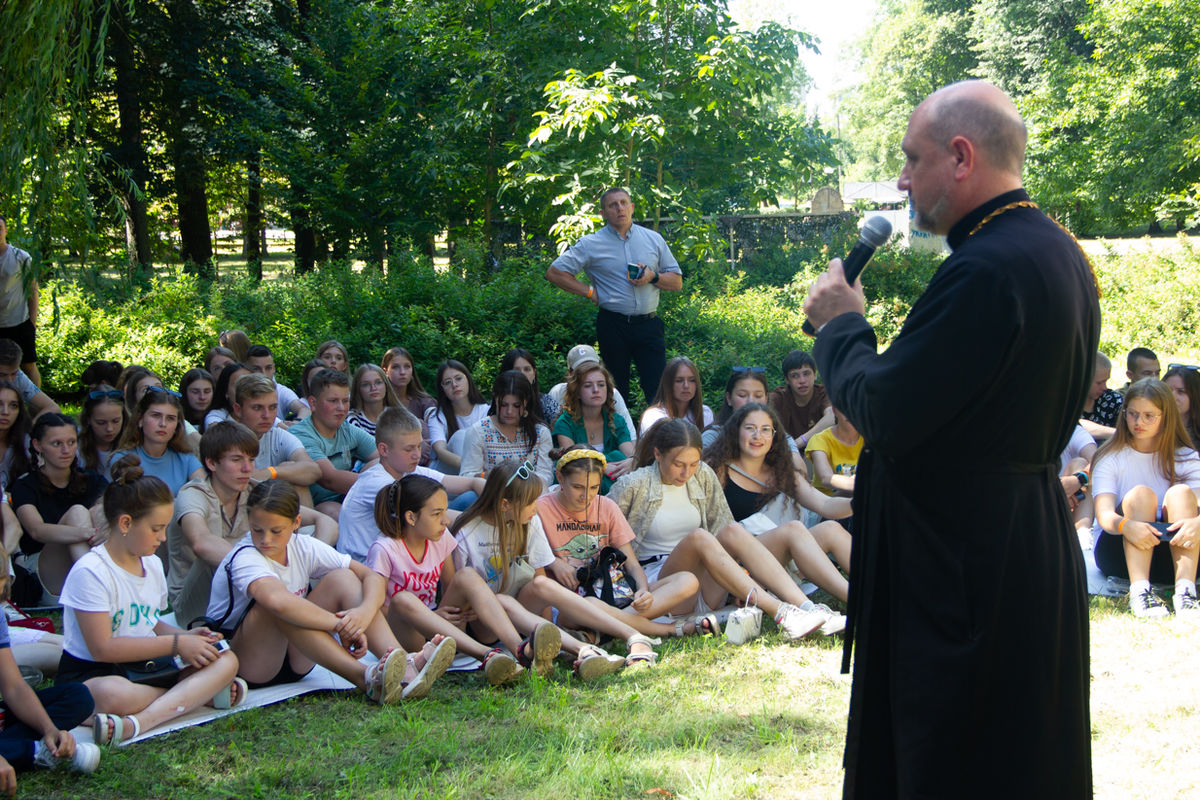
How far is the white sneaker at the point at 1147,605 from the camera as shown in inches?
207

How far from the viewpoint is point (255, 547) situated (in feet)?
14.1

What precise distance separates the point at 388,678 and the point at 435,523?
2.57ft

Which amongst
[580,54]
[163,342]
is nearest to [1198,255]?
[580,54]

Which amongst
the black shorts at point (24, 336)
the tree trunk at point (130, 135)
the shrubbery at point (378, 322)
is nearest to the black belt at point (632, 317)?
the shrubbery at point (378, 322)

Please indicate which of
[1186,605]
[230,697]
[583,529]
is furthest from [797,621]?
[230,697]

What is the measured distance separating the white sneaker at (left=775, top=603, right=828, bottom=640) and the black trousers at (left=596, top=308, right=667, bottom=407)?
10.3 feet

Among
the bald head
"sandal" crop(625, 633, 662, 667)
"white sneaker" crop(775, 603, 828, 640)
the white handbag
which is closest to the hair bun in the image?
"sandal" crop(625, 633, 662, 667)

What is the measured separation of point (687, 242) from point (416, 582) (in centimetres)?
737

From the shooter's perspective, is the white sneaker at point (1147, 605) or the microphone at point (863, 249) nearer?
the microphone at point (863, 249)

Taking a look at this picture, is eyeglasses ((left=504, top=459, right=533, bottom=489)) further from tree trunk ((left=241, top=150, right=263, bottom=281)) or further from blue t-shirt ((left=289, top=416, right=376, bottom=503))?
tree trunk ((left=241, top=150, right=263, bottom=281))

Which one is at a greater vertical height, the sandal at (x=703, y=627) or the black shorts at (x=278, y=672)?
the black shorts at (x=278, y=672)

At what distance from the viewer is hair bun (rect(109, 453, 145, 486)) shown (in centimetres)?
438

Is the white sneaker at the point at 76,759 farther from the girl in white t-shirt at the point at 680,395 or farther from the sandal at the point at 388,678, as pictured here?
the girl in white t-shirt at the point at 680,395

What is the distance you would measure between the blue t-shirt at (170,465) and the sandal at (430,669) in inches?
80.7
